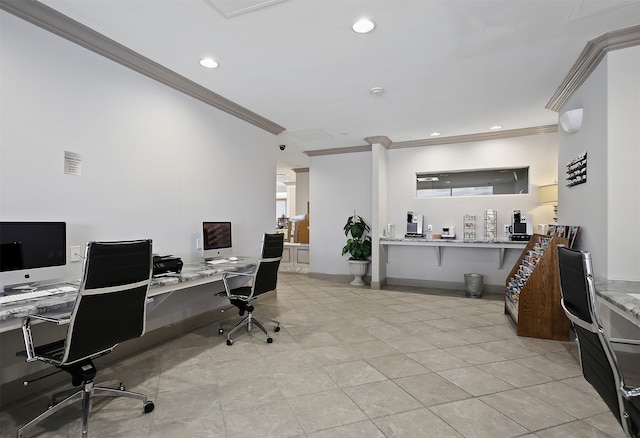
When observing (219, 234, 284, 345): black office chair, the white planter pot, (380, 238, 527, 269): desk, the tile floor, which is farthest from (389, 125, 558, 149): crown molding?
(219, 234, 284, 345): black office chair

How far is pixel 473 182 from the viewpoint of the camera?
5.94 metres

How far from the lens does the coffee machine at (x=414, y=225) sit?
604cm

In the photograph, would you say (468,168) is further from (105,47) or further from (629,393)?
(105,47)

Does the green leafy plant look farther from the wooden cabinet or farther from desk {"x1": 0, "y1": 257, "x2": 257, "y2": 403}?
the wooden cabinet

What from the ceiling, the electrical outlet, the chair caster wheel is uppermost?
the ceiling

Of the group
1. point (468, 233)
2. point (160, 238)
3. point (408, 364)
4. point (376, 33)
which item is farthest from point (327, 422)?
point (468, 233)

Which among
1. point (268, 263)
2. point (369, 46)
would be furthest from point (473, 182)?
point (268, 263)

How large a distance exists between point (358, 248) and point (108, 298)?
4796 millimetres

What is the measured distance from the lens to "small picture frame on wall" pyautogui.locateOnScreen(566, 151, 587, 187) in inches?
125

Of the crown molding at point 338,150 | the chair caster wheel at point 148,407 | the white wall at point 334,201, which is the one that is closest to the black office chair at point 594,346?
the chair caster wheel at point 148,407

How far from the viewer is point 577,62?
313cm

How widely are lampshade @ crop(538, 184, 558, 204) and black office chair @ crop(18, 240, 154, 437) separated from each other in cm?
545

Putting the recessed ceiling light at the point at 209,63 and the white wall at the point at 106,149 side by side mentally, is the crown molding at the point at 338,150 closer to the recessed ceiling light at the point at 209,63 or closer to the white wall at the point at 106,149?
the white wall at the point at 106,149

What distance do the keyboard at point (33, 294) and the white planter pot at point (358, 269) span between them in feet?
15.3
